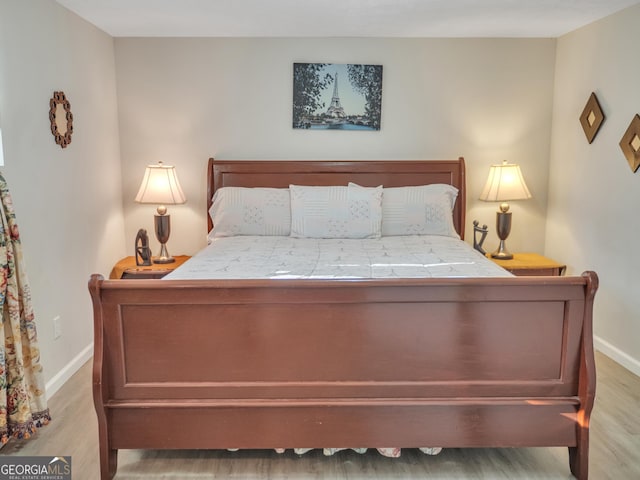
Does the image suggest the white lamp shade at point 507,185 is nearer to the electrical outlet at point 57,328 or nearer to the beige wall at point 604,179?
the beige wall at point 604,179

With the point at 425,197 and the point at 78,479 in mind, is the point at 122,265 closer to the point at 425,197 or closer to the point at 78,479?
the point at 78,479

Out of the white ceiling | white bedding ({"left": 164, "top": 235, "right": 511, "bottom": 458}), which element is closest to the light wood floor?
white bedding ({"left": 164, "top": 235, "right": 511, "bottom": 458})

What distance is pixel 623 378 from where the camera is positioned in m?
3.20

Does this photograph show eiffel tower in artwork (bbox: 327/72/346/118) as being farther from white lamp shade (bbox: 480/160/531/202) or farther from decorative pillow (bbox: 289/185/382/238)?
white lamp shade (bbox: 480/160/531/202)

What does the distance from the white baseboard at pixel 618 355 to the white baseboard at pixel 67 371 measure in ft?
11.1

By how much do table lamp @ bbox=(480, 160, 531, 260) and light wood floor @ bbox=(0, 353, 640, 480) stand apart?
1.69m

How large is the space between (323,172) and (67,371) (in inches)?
87.1

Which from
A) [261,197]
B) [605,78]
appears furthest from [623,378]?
[261,197]

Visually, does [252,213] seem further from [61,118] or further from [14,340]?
[14,340]

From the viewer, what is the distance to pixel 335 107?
416 cm

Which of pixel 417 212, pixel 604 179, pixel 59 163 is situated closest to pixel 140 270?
pixel 59 163

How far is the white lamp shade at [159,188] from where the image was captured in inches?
155

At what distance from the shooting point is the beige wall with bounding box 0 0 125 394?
107 inches

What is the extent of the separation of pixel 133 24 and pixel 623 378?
12.5ft
